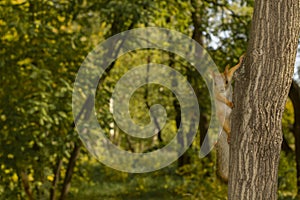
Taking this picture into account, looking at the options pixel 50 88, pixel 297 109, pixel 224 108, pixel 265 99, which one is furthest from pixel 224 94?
pixel 297 109

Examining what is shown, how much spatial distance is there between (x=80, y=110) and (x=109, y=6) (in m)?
1.74

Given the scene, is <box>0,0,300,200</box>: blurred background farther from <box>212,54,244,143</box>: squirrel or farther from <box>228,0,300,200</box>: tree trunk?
<box>228,0,300,200</box>: tree trunk

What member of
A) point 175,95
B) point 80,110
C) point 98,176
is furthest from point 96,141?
point 98,176

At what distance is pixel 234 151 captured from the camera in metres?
4.81

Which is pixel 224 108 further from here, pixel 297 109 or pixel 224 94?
pixel 297 109

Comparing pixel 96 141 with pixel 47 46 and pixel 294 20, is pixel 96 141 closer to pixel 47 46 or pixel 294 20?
pixel 47 46

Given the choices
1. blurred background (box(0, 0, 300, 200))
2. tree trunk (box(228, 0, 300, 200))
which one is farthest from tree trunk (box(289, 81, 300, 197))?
tree trunk (box(228, 0, 300, 200))

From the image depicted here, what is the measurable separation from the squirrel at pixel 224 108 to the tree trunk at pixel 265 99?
266 millimetres

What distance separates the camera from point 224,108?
5094 millimetres

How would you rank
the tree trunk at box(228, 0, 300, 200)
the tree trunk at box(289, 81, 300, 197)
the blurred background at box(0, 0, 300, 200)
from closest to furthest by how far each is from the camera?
the tree trunk at box(228, 0, 300, 200) < the blurred background at box(0, 0, 300, 200) < the tree trunk at box(289, 81, 300, 197)

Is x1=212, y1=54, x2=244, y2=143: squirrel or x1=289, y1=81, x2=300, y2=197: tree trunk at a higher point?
x1=212, y1=54, x2=244, y2=143: squirrel

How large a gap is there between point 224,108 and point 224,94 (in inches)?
5.0

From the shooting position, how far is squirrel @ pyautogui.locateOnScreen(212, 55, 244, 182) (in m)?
5.00

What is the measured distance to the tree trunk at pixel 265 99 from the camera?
15.4 feet
